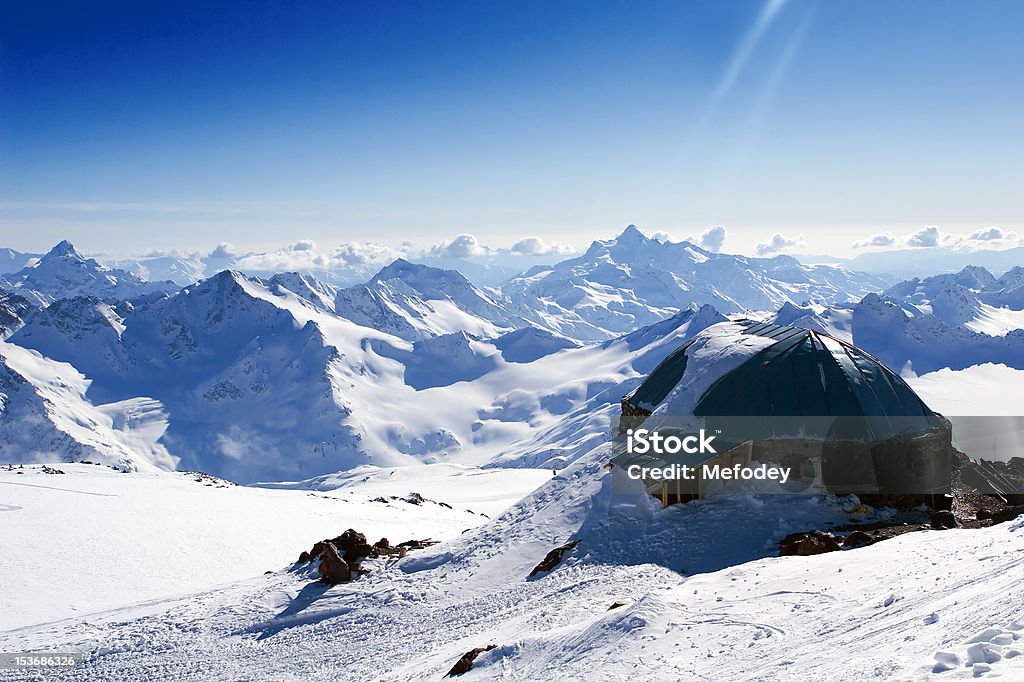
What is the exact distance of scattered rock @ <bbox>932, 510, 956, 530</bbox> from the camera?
17969mm

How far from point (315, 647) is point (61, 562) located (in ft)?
53.4

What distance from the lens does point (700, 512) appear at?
2055cm

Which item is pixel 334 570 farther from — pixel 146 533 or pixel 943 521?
pixel 943 521

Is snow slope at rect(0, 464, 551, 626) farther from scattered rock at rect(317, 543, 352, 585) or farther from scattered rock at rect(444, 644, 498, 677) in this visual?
scattered rock at rect(444, 644, 498, 677)

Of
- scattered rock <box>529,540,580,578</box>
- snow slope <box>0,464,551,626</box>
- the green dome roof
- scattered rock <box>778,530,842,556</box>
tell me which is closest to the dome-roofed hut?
the green dome roof

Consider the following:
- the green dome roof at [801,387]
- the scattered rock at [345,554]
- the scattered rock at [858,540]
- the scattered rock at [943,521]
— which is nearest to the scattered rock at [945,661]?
the scattered rock at [858,540]

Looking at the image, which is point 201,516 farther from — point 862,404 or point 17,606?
point 862,404

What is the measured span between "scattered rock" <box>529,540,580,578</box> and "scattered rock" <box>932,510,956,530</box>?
1023 centimetres

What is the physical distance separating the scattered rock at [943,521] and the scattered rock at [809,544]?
9.61 ft

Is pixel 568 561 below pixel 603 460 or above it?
below

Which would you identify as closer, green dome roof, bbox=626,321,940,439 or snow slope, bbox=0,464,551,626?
green dome roof, bbox=626,321,940,439

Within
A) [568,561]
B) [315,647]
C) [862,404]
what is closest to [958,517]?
[862,404]

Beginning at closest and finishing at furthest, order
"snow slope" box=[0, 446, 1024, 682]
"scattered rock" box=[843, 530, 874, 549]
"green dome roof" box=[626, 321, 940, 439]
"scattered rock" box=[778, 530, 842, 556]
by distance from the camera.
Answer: "snow slope" box=[0, 446, 1024, 682], "scattered rock" box=[778, 530, 842, 556], "scattered rock" box=[843, 530, 874, 549], "green dome roof" box=[626, 321, 940, 439]

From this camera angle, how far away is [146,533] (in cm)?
3266
